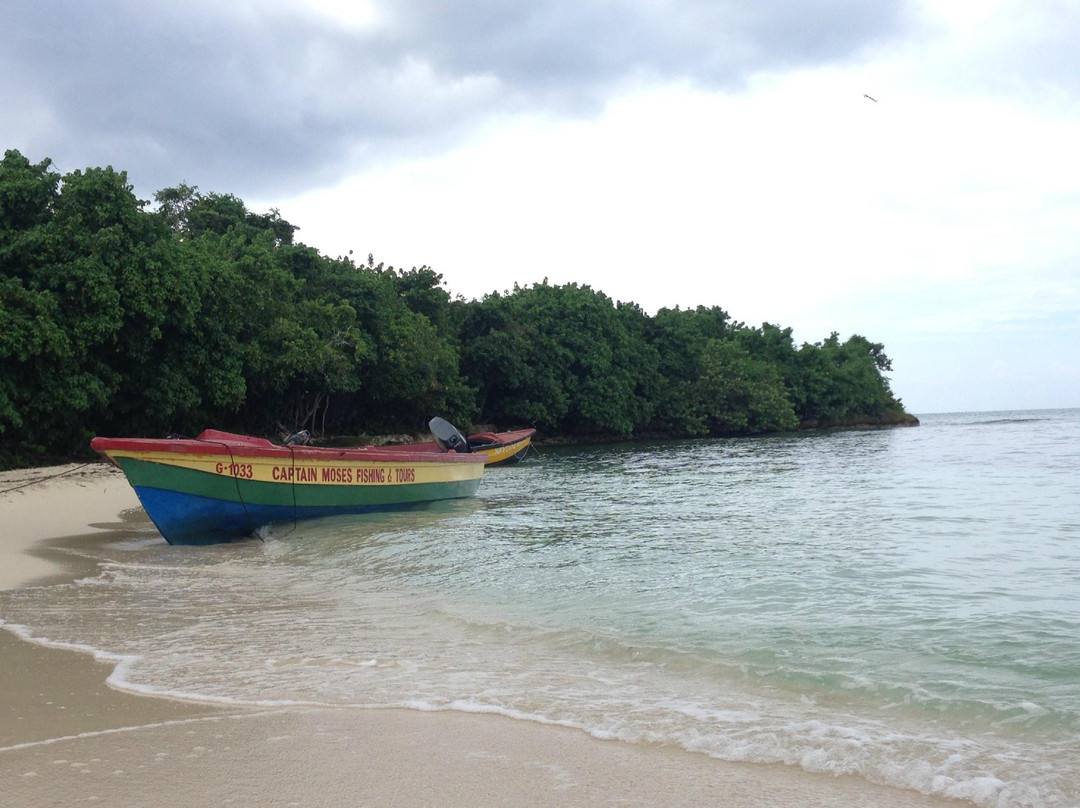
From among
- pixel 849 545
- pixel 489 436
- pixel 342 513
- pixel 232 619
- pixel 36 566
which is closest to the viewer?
pixel 232 619

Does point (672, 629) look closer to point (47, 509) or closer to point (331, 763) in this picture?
point (331, 763)

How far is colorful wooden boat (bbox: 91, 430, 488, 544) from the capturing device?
985 cm

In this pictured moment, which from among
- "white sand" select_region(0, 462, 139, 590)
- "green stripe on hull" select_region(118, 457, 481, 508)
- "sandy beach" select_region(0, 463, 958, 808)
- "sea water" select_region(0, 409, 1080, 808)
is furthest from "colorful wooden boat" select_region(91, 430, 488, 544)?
"sandy beach" select_region(0, 463, 958, 808)

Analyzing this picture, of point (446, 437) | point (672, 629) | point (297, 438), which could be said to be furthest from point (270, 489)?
point (446, 437)

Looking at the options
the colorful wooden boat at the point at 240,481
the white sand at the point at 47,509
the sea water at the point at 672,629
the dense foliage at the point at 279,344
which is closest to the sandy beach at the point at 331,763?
the sea water at the point at 672,629

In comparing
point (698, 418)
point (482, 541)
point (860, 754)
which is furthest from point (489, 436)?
point (698, 418)

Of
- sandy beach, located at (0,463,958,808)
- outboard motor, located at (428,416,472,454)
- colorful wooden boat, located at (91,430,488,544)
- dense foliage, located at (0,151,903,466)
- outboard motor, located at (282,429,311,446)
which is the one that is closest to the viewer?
sandy beach, located at (0,463,958,808)

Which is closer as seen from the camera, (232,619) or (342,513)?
(232,619)

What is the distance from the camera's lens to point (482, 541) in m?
10.5

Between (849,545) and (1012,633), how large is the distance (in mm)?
3976

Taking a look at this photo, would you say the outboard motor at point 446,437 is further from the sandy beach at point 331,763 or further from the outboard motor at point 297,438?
the sandy beach at point 331,763

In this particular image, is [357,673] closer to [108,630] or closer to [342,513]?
[108,630]

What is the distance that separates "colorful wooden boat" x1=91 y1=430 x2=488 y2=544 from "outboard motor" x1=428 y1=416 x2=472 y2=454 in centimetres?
431

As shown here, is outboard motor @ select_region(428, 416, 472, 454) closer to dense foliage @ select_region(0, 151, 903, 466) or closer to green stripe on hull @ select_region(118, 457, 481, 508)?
green stripe on hull @ select_region(118, 457, 481, 508)
